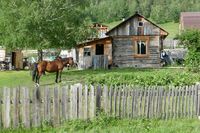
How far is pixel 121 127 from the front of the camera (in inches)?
472

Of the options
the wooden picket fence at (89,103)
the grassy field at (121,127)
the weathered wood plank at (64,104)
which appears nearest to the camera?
the grassy field at (121,127)

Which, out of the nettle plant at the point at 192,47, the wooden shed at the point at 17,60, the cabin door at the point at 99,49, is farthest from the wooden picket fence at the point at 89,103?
the wooden shed at the point at 17,60

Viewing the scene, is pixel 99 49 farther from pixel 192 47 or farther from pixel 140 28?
pixel 192 47

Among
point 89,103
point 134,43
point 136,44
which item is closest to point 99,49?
point 134,43

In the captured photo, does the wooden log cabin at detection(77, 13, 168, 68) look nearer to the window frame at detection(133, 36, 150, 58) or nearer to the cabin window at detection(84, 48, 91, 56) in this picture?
the window frame at detection(133, 36, 150, 58)

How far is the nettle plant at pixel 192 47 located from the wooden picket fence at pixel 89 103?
61.2 ft

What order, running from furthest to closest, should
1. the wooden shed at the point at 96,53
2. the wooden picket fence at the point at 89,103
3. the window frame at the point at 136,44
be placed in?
A: the window frame at the point at 136,44, the wooden shed at the point at 96,53, the wooden picket fence at the point at 89,103

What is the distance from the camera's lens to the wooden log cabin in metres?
43.5

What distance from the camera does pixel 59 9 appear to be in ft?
120

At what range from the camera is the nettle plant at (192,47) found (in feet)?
105

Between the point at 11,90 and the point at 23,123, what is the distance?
3.15 feet

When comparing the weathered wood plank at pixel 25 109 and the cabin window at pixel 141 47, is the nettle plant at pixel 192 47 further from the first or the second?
the weathered wood plank at pixel 25 109

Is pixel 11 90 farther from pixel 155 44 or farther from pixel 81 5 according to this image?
pixel 155 44

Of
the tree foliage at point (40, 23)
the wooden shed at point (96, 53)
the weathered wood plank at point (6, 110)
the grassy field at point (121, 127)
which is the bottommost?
the grassy field at point (121, 127)
